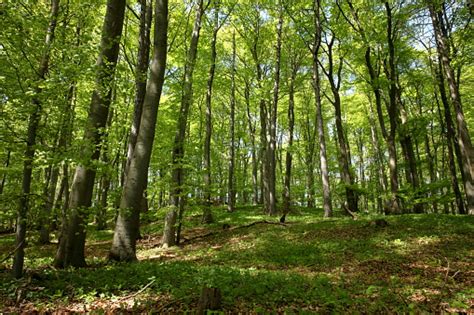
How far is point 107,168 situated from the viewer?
20.9 ft

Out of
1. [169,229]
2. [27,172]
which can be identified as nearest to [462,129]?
[169,229]

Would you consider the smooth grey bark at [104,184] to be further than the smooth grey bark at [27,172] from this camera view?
Yes

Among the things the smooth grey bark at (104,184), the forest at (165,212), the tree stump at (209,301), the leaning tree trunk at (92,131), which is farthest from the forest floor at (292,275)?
the smooth grey bark at (104,184)

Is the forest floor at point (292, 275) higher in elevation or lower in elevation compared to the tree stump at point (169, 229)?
lower

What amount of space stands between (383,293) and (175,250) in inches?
334

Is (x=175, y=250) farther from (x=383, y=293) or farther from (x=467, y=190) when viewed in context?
(x=467, y=190)

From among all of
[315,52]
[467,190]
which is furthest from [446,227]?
[315,52]

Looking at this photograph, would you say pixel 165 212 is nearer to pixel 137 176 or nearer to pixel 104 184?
pixel 137 176

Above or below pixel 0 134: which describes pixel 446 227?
below

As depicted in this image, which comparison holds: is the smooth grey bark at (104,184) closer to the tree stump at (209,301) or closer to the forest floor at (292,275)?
the forest floor at (292,275)

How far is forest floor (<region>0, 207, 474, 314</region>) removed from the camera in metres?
4.88

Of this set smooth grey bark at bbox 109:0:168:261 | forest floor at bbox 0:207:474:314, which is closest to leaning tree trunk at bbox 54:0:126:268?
forest floor at bbox 0:207:474:314

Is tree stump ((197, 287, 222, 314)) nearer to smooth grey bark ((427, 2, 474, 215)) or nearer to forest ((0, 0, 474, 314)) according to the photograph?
forest ((0, 0, 474, 314))

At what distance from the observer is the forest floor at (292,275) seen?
16.0 feet
